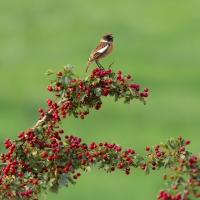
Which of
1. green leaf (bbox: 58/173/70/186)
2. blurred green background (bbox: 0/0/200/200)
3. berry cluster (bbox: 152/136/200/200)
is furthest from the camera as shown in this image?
blurred green background (bbox: 0/0/200/200)

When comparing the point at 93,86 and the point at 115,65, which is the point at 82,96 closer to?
the point at 93,86

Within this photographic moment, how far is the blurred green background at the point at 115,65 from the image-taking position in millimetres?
18328

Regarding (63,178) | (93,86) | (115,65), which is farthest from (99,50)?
(115,65)

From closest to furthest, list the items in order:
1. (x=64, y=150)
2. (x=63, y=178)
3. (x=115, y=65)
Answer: (x=63, y=178) → (x=64, y=150) → (x=115, y=65)

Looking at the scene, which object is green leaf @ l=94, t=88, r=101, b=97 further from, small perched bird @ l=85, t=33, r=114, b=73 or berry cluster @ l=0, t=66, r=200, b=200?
small perched bird @ l=85, t=33, r=114, b=73

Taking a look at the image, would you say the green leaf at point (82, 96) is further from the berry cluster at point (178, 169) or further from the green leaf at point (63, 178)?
the berry cluster at point (178, 169)

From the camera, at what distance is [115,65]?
23.8m

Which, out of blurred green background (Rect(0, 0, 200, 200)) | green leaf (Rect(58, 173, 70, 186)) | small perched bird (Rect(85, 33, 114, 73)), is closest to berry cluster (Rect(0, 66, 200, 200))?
green leaf (Rect(58, 173, 70, 186))

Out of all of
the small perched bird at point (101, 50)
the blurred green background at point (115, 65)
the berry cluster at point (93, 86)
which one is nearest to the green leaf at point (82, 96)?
the berry cluster at point (93, 86)

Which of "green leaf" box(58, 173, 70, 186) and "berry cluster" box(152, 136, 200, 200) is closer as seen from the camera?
"berry cluster" box(152, 136, 200, 200)

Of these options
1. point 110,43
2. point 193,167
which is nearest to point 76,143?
point 193,167

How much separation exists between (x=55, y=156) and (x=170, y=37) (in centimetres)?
2195

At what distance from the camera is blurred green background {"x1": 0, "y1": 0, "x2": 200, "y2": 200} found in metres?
18.3

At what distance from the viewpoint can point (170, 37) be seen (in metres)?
27.9
